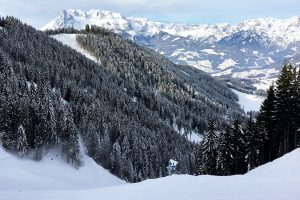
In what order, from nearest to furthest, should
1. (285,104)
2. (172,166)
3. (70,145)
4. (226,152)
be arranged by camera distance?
1. (285,104)
2. (226,152)
3. (70,145)
4. (172,166)

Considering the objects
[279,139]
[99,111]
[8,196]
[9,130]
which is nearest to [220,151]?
[279,139]

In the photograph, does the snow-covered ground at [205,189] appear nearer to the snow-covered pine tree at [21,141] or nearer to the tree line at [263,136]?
the tree line at [263,136]

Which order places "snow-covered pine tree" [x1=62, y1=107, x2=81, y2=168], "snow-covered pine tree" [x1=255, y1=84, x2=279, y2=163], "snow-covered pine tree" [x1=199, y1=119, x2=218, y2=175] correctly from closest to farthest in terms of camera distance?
"snow-covered pine tree" [x1=255, y1=84, x2=279, y2=163]
"snow-covered pine tree" [x1=199, y1=119, x2=218, y2=175]
"snow-covered pine tree" [x1=62, y1=107, x2=81, y2=168]

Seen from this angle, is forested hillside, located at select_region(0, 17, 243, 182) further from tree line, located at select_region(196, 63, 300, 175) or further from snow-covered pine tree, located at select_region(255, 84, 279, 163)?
snow-covered pine tree, located at select_region(255, 84, 279, 163)

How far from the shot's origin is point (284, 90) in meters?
60.3

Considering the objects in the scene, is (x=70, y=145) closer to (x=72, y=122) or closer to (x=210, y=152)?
(x=72, y=122)

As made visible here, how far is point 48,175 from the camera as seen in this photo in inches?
3068

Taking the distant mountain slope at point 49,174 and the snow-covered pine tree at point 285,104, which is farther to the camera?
the distant mountain slope at point 49,174

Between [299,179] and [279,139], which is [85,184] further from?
[299,179]

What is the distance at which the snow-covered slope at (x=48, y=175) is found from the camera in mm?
61925

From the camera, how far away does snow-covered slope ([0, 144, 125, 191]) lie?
61.9 metres

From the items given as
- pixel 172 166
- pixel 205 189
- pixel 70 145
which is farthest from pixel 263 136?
pixel 172 166

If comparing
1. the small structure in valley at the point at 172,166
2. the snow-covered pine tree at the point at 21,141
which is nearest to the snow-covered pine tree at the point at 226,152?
the snow-covered pine tree at the point at 21,141

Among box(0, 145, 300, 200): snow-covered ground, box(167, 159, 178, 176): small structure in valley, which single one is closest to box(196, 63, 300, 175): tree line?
box(0, 145, 300, 200): snow-covered ground
